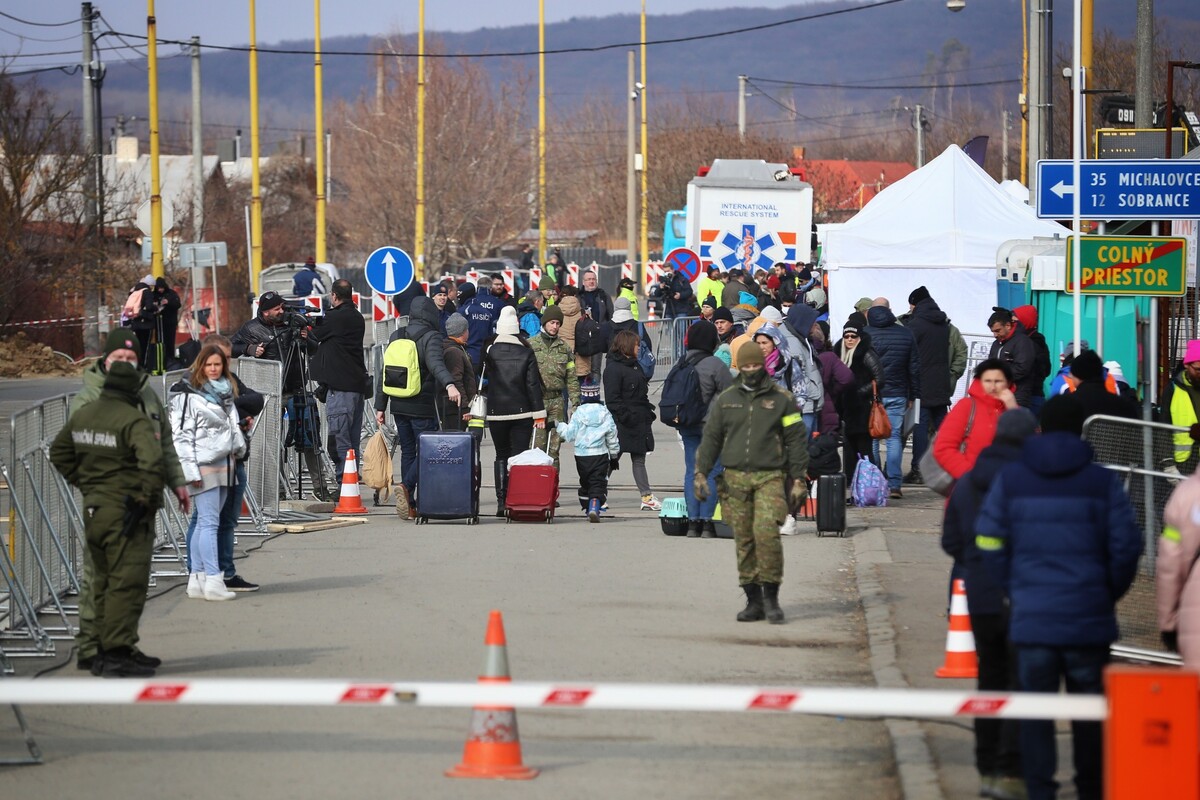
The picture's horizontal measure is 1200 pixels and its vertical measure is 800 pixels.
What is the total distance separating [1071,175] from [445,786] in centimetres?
826

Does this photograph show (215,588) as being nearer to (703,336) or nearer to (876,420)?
(703,336)

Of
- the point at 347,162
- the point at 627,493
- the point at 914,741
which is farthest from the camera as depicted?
the point at 347,162

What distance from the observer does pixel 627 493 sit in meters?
18.7

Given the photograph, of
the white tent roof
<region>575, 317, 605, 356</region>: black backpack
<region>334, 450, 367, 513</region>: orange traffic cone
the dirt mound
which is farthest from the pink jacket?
the dirt mound

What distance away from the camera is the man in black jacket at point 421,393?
16125 millimetres

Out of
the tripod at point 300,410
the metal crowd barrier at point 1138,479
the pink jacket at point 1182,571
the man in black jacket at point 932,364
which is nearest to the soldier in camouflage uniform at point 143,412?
the metal crowd barrier at point 1138,479

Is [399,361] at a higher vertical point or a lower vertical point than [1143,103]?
lower

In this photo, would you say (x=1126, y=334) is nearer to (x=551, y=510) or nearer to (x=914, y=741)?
(x=551, y=510)

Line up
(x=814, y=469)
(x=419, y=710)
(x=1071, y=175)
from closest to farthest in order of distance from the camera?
(x=419, y=710)
(x=1071, y=175)
(x=814, y=469)

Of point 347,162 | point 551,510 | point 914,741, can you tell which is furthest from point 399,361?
point 347,162

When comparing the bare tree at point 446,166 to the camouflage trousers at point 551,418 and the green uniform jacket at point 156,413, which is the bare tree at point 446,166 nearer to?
the camouflage trousers at point 551,418

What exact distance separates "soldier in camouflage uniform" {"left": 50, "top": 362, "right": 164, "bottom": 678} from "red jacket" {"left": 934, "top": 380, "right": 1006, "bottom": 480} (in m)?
4.03

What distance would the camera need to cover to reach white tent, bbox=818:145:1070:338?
24.9 meters

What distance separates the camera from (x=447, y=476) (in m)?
15.6
